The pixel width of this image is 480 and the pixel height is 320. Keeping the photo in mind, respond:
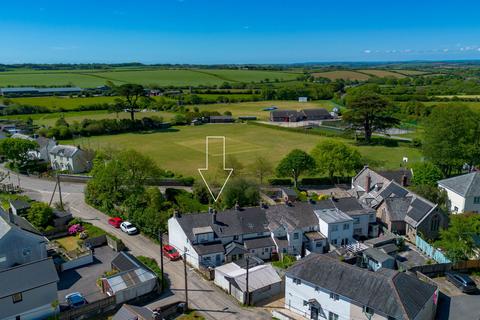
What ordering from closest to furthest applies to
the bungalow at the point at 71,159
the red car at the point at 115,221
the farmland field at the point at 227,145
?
the red car at the point at 115,221
the bungalow at the point at 71,159
the farmland field at the point at 227,145

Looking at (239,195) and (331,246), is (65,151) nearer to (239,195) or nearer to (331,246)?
(239,195)

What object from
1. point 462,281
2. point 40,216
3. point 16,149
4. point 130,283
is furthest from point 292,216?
point 16,149

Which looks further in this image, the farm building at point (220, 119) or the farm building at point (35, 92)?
the farm building at point (35, 92)

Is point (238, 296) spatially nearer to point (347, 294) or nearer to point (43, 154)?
point (347, 294)

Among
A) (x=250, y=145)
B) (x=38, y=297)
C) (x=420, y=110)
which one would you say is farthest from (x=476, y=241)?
(x=420, y=110)

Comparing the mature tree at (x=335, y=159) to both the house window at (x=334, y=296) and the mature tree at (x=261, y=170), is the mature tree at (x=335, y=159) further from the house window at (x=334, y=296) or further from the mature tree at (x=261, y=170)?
the house window at (x=334, y=296)

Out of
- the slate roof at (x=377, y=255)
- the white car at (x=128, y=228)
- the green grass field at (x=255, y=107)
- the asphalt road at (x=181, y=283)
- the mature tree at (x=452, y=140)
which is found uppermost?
the mature tree at (x=452, y=140)

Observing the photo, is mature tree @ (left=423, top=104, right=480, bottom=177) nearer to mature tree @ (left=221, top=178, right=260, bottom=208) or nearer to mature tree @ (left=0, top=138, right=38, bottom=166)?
mature tree @ (left=221, top=178, right=260, bottom=208)

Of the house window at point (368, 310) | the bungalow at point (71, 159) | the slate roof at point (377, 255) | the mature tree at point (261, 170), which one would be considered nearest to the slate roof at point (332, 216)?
the slate roof at point (377, 255)

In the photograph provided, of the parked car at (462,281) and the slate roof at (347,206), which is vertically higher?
the slate roof at (347,206)
